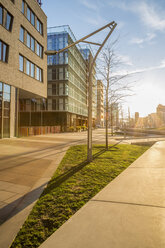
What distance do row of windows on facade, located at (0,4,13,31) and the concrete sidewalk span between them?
18621 mm

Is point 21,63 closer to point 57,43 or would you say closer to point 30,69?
point 30,69

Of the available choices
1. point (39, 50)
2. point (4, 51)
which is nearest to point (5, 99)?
point (4, 51)

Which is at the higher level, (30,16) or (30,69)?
(30,16)

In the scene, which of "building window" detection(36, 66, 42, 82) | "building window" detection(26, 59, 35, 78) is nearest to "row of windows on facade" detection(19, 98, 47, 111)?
"building window" detection(36, 66, 42, 82)

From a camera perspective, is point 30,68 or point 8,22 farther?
point 30,68

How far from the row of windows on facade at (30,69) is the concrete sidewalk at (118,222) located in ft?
62.4

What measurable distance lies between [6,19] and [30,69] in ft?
19.0

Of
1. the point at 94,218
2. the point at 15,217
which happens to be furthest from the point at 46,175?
the point at 94,218

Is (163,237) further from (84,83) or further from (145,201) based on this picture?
(84,83)

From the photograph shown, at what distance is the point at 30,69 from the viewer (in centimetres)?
2088

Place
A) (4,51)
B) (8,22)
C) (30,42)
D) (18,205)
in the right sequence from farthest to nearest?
(30,42) < (8,22) < (4,51) < (18,205)

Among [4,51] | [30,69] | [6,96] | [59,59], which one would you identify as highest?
[59,59]

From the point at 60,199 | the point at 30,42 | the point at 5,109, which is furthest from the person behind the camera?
the point at 30,42

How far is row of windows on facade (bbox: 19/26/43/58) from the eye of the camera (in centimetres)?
1905
